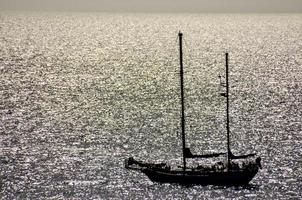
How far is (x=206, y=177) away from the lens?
70.6 metres

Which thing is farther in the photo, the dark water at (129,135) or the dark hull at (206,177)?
the dark water at (129,135)

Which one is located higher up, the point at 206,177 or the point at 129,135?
the point at 129,135

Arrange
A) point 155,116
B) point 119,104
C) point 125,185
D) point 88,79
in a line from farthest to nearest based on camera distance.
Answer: point 88,79 → point 119,104 → point 155,116 → point 125,185

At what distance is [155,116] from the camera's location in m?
120

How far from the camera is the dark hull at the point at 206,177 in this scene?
231 ft

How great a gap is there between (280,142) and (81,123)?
44.4m

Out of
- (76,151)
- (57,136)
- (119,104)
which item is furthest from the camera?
(119,104)

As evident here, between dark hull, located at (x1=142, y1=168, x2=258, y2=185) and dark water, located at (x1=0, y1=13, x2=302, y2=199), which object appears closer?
dark hull, located at (x1=142, y1=168, x2=258, y2=185)

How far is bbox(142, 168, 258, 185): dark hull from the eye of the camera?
231ft

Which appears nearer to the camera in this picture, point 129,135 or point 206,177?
point 206,177

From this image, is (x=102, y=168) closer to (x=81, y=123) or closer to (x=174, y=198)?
(x=174, y=198)

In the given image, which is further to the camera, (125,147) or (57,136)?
(57,136)

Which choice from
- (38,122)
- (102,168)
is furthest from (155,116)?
(102,168)

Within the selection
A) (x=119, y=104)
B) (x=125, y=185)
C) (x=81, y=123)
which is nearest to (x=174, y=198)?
(x=125, y=185)
